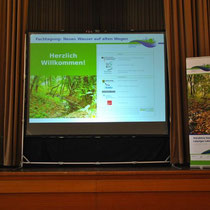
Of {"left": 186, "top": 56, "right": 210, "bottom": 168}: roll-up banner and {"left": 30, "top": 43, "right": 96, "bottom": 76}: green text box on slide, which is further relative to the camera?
{"left": 30, "top": 43, "right": 96, "bottom": 76}: green text box on slide

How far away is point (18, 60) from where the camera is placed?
254 centimetres

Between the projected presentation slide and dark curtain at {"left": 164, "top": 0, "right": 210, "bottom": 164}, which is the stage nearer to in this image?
dark curtain at {"left": 164, "top": 0, "right": 210, "bottom": 164}

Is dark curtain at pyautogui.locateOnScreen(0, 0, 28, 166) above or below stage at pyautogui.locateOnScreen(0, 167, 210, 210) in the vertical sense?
above

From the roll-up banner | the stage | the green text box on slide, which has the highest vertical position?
the green text box on slide

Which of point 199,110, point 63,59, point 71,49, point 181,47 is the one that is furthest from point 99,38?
point 199,110

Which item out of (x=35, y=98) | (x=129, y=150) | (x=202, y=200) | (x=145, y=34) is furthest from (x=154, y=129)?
(x=35, y=98)

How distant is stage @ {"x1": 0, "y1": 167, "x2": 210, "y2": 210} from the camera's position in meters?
2.06

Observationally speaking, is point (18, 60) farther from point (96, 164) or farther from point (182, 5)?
point (182, 5)

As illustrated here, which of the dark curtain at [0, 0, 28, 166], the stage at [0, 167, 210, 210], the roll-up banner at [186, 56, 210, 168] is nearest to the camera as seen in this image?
the stage at [0, 167, 210, 210]

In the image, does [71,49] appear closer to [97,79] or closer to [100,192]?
[97,79]

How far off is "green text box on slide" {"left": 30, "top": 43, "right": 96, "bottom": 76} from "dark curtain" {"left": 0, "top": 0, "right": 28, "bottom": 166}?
145 millimetres

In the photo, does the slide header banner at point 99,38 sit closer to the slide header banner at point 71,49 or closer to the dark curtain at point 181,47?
the slide header banner at point 71,49

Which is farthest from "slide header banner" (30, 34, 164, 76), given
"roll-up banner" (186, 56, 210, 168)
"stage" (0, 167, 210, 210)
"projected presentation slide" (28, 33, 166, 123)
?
"stage" (0, 167, 210, 210)

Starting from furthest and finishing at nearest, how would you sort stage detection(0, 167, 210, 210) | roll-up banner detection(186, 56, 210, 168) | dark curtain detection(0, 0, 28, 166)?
dark curtain detection(0, 0, 28, 166), roll-up banner detection(186, 56, 210, 168), stage detection(0, 167, 210, 210)
